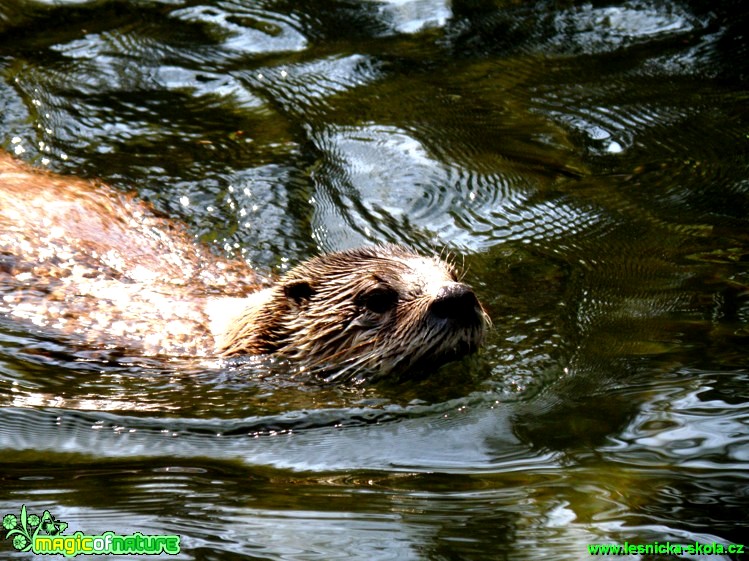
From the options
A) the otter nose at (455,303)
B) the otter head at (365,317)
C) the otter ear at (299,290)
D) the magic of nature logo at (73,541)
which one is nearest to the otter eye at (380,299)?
the otter head at (365,317)

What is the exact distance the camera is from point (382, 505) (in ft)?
10.7

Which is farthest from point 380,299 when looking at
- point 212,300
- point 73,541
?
point 73,541

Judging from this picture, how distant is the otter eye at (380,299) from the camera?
498cm

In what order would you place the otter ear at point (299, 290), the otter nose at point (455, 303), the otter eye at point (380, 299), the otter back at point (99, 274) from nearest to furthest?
the otter nose at point (455, 303), the otter eye at point (380, 299), the otter back at point (99, 274), the otter ear at point (299, 290)

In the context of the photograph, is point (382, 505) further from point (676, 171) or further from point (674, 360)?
point (676, 171)

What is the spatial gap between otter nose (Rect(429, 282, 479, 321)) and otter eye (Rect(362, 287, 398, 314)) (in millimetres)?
305

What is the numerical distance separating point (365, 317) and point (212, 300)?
1.15 meters

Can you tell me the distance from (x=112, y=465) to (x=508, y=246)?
342 centimetres

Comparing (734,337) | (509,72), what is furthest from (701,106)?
(734,337)

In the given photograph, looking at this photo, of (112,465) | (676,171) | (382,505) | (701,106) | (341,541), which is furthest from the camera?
(701,106)

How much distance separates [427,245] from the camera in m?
6.51

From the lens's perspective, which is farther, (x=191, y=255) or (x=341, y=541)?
(x=191, y=255)

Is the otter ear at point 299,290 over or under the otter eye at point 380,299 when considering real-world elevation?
over

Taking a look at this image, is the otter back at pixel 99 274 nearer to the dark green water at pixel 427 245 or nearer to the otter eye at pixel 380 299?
the dark green water at pixel 427 245
